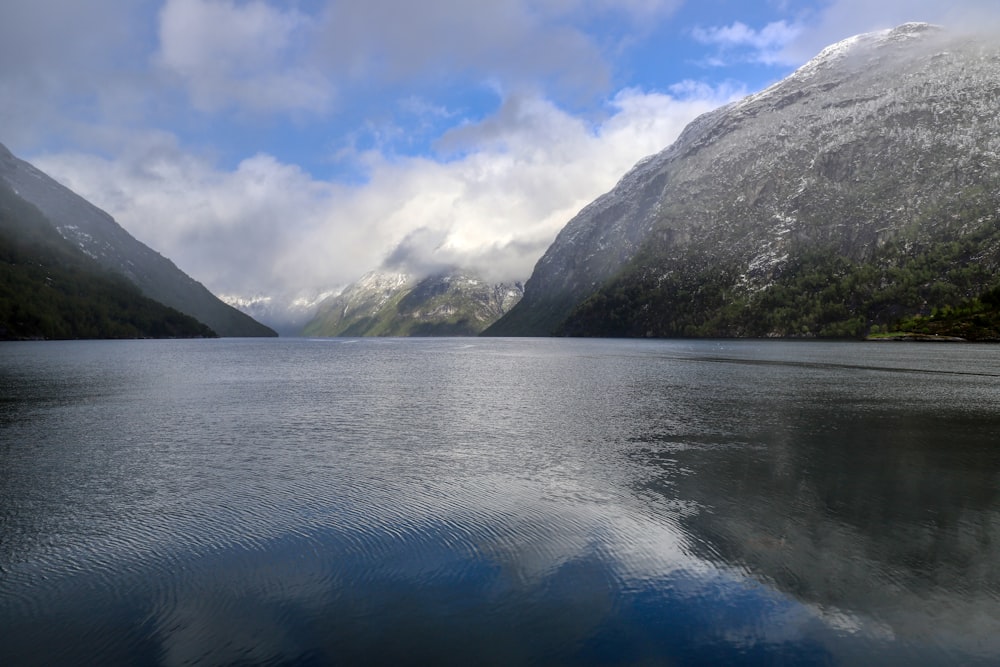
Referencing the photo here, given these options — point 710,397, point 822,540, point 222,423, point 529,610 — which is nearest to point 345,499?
point 529,610

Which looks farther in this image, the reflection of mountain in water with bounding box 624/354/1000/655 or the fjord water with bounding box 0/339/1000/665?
Answer: the reflection of mountain in water with bounding box 624/354/1000/655

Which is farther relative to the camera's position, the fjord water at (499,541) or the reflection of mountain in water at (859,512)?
the reflection of mountain in water at (859,512)

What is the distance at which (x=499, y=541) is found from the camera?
1878 centimetres

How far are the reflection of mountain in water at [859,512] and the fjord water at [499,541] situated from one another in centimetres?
11

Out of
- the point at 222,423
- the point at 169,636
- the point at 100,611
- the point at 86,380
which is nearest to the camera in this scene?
the point at 169,636

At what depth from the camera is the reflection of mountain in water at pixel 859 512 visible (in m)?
14.4

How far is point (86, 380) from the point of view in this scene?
246ft

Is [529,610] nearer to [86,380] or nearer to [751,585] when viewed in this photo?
[751,585]

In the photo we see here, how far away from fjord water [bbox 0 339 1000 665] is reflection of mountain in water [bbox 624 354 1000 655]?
107 millimetres

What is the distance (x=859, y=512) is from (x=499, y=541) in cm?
1411

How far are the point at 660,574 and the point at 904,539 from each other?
902 centimetres

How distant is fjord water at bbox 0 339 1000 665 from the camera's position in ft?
41.8

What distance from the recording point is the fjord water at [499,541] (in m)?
12.7

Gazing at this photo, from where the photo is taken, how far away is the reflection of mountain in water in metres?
14.4
